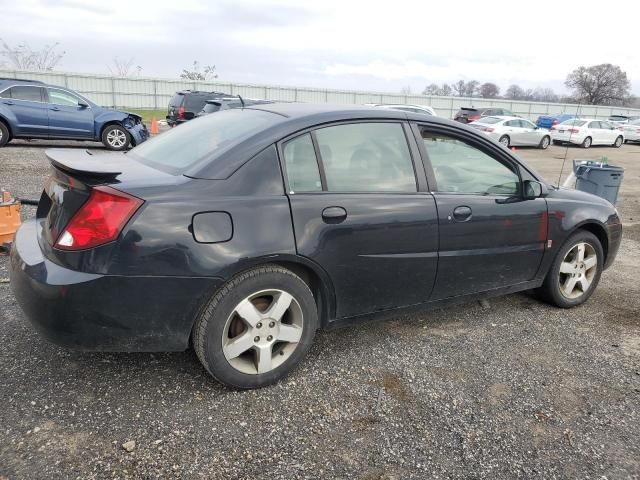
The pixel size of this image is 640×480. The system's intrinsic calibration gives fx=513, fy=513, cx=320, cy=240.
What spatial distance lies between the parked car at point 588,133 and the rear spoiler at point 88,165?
2522cm

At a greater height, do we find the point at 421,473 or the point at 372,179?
the point at 372,179

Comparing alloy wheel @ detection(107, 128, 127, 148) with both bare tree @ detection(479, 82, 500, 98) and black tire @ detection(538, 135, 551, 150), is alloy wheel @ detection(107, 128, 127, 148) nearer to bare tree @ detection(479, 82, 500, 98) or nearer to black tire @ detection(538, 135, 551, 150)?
black tire @ detection(538, 135, 551, 150)

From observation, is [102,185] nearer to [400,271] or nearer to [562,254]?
[400,271]

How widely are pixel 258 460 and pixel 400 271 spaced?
1.43 m

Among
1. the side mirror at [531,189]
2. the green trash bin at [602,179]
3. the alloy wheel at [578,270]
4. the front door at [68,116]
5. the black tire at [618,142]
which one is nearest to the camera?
the side mirror at [531,189]

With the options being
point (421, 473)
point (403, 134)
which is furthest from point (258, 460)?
point (403, 134)

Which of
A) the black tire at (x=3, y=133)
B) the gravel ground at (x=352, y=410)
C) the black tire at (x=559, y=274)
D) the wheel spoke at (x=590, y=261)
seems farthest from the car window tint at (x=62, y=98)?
the wheel spoke at (x=590, y=261)

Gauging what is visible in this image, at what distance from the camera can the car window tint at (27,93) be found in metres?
12.3

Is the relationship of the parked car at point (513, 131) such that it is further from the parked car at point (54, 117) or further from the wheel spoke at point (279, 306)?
the wheel spoke at point (279, 306)

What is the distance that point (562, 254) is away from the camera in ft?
13.4

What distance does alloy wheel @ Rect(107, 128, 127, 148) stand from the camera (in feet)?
43.4

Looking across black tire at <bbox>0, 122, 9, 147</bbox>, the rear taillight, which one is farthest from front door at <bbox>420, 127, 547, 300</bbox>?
black tire at <bbox>0, 122, 9, 147</bbox>

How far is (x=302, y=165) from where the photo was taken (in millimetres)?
2936

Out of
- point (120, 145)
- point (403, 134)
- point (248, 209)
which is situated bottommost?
point (120, 145)
